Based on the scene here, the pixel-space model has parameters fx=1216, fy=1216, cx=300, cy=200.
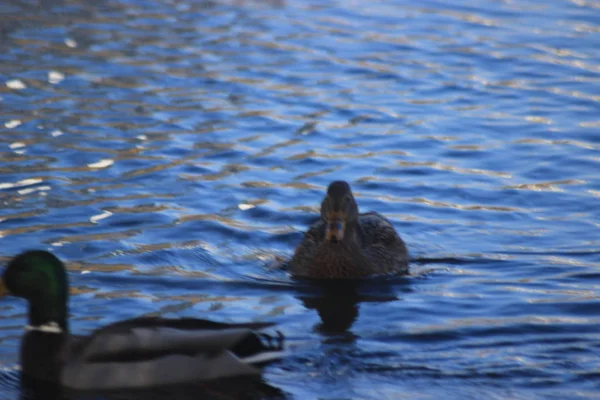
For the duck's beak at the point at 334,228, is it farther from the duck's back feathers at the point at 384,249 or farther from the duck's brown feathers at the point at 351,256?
the duck's back feathers at the point at 384,249

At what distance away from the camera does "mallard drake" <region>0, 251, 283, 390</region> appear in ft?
23.0

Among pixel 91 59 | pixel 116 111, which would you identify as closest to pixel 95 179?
pixel 116 111

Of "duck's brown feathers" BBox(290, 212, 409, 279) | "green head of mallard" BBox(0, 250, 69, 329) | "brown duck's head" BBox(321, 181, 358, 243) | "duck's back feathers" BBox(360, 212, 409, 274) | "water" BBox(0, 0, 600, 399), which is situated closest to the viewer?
"green head of mallard" BBox(0, 250, 69, 329)

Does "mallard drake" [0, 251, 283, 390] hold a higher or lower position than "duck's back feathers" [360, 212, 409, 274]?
lower

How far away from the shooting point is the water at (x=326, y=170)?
8.15 m

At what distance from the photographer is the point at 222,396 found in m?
7.14

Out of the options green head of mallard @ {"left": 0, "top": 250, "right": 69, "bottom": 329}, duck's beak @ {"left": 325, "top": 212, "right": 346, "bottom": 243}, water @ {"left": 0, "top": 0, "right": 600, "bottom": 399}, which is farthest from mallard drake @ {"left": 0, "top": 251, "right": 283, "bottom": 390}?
duck's beak @ {"left": 325, "top": 212, "right": 346, "bottom": 243}

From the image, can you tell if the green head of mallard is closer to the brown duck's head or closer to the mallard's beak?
the mallard's beak

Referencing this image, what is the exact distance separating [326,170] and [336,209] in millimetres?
2635

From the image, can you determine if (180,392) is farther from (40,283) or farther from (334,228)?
(334,228)

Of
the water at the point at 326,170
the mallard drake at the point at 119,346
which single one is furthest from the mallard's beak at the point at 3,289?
the water at the point at 326,170

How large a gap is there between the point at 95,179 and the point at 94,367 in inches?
184

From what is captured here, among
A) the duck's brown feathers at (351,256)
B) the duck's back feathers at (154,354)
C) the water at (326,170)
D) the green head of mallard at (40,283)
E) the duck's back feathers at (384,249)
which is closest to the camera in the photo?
the duck's back feathers at (154,354)

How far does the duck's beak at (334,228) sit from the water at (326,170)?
1.40ft
